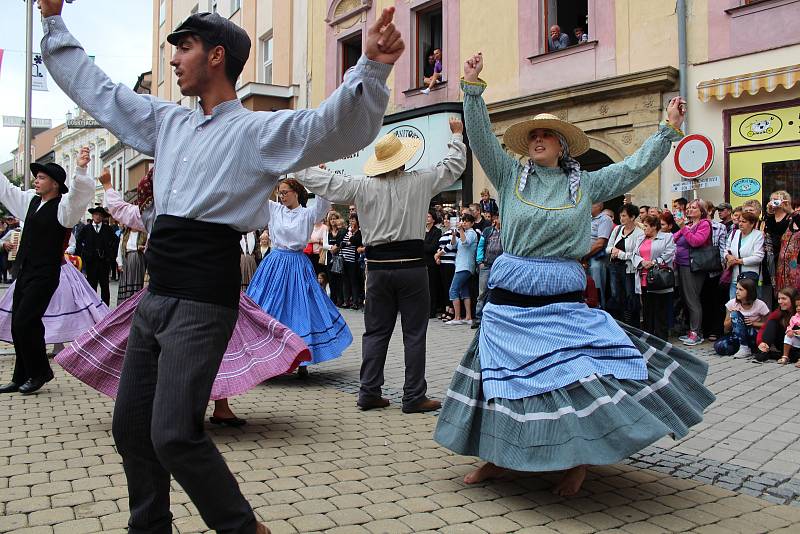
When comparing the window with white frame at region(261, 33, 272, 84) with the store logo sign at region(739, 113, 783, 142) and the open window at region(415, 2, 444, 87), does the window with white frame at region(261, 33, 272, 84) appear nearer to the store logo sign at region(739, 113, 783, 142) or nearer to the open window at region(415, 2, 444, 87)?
the open window at region(415, 2, 444, 87)

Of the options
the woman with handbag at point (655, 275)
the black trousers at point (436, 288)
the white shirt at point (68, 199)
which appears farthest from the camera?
the black trousers at point (436, 288)

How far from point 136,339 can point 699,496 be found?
2712 millimetres

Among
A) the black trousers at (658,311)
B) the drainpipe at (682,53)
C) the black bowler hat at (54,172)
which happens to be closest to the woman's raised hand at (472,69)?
the black bowler hat at (54,172)

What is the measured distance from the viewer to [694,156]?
10.6m

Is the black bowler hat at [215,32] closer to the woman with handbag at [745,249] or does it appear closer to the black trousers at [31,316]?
the black trousers at [31,316]

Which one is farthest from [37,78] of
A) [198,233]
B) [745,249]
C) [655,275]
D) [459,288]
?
[198,233]

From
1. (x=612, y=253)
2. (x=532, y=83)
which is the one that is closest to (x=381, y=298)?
(x=612, y=253)

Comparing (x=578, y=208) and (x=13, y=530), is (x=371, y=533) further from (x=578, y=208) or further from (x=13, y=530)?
(x=578, y=208)

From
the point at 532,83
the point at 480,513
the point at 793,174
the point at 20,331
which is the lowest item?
the point at 480,513

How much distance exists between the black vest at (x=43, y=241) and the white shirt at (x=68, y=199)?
0.10 meters

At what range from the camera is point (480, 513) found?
331 centimetres

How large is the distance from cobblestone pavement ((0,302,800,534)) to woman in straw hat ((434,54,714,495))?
0.26 metres

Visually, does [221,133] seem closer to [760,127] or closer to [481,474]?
[481,474]

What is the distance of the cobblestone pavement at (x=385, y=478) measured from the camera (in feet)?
10.5
